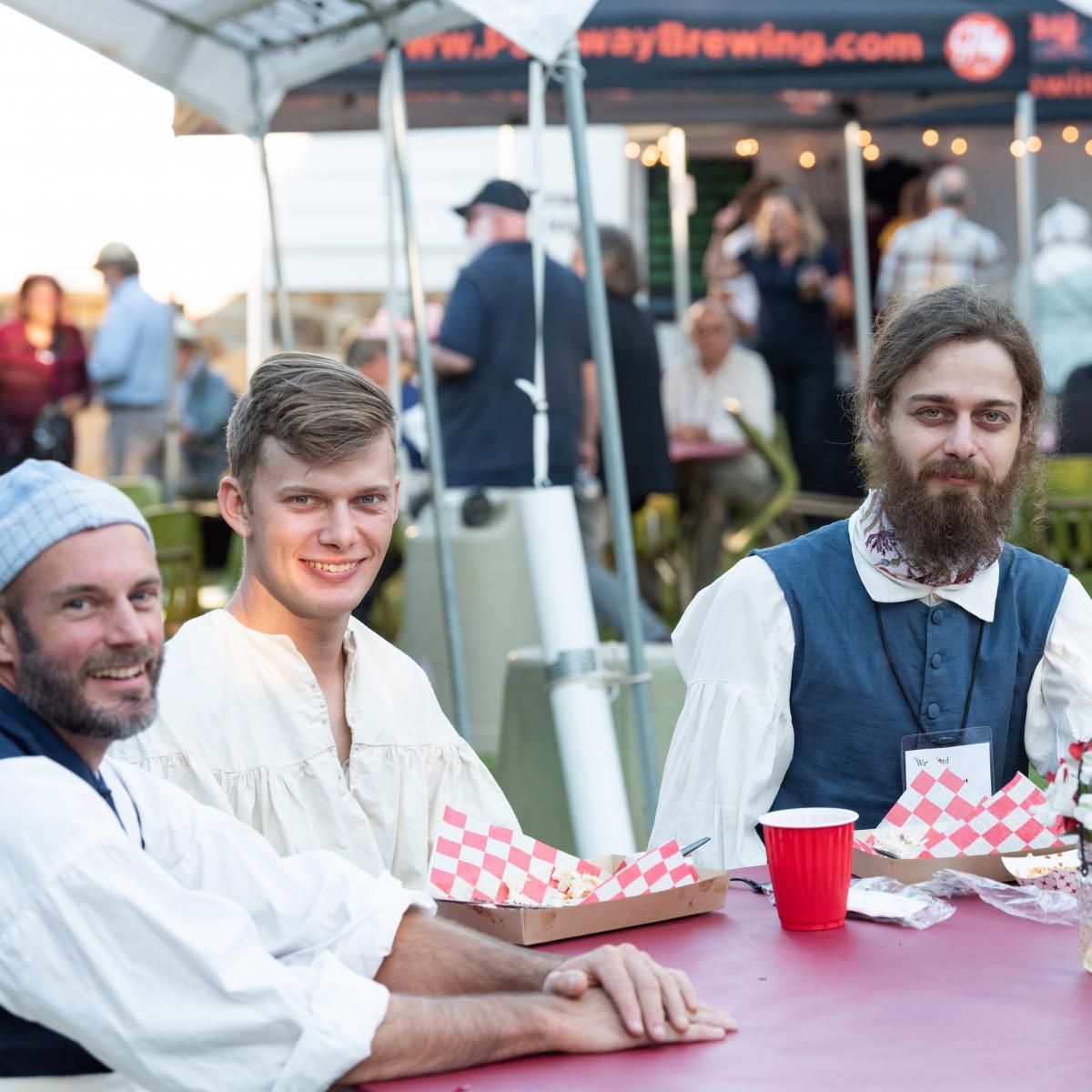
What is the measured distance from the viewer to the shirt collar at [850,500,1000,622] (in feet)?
8.98

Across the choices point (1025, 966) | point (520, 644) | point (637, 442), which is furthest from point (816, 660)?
point (637, 442)

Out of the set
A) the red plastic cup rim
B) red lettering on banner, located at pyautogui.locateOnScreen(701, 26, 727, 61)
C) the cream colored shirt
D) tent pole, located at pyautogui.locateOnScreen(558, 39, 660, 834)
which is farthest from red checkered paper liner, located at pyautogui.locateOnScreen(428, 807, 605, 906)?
the cream colored shirt

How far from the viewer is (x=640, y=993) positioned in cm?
172

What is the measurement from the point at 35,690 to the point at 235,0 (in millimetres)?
3756

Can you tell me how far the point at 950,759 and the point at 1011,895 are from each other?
405mm

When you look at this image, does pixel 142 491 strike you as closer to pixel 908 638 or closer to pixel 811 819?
pixel 908 638

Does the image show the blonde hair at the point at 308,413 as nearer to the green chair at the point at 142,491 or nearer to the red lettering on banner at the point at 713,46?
the red lettering on banner at the point at 713,46

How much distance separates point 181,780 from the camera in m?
2.44

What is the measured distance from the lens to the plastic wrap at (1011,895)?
212cm

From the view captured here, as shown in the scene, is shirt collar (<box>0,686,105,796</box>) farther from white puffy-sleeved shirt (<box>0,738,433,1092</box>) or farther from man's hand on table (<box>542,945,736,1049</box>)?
man's hand on table (<box>542,945,736,1049</box>)

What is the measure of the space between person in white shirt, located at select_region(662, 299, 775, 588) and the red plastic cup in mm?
6289

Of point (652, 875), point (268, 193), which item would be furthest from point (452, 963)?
point (268, 193)

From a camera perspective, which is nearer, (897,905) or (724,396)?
(897,905)

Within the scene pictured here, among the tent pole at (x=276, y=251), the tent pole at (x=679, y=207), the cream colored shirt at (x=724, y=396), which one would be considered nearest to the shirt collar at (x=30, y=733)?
the tent pole at (x=276, y=251)
